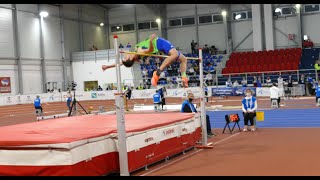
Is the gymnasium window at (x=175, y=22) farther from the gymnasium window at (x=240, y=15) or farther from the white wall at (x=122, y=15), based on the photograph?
the gymnasium window at (x=240, y=15)

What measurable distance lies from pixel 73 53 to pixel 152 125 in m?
29.4

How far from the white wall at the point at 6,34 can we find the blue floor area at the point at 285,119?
1831 cm

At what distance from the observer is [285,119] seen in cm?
1449

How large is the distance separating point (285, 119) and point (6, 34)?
73.1 ft

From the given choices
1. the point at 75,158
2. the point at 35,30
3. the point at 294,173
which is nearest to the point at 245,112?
the point at 294,173

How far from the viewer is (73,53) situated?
35500 millimetres

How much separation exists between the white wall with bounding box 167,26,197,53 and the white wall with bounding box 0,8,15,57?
13915 mm

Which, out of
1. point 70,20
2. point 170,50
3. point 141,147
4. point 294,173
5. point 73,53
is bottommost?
point 294,173

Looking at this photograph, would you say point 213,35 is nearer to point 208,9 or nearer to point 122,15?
point 208,9

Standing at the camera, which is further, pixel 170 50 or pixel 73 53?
pixel 73 53

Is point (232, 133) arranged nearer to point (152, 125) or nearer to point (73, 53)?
point (152, 125)

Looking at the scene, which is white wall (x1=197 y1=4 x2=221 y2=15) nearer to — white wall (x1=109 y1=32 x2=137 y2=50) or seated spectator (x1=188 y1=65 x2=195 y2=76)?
white wall (x1=109 y1=32 x2=137 y2=50)

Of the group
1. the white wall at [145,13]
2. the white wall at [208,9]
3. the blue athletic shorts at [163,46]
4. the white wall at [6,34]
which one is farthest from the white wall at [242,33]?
the blue athletic shorts at [163,46]

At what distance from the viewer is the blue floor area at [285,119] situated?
13020mm
